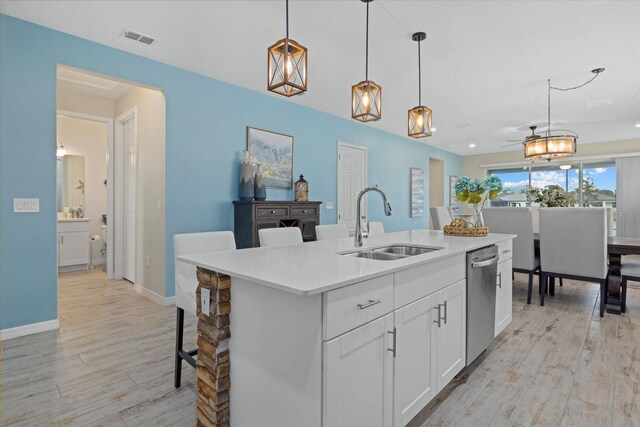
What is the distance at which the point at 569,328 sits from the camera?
2.98 metres

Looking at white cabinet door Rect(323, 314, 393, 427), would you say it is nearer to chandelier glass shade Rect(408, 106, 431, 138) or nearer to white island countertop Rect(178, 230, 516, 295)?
white island countertop Rect(178, 230, 516, 295)

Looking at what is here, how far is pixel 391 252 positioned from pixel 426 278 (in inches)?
23.2

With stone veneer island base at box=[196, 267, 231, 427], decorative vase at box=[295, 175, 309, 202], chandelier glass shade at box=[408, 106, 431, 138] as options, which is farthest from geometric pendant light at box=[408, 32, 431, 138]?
stone veneer island base at box=[196, 267, 231, 427]

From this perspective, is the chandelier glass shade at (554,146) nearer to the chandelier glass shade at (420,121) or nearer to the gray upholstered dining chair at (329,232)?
the chandelier glass shade at (420,121)

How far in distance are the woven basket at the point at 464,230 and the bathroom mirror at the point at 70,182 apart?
624 centimetres

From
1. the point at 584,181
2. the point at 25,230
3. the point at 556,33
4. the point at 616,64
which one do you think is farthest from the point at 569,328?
the point at 584,181

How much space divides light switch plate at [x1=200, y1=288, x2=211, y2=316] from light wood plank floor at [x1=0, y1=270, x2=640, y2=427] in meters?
0.54

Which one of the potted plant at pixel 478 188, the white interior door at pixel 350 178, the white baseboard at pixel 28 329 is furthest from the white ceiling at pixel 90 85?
the potted plant at pixel 478 188

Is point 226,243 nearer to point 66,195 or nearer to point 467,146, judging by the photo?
point 66,195

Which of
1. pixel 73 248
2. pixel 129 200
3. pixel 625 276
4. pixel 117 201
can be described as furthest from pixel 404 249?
pixel 73 248

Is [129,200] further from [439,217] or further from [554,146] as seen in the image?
[554,146]

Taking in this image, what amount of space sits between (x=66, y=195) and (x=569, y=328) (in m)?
7.52

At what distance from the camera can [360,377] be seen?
48.8 inches

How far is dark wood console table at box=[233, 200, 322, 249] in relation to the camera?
387cm
